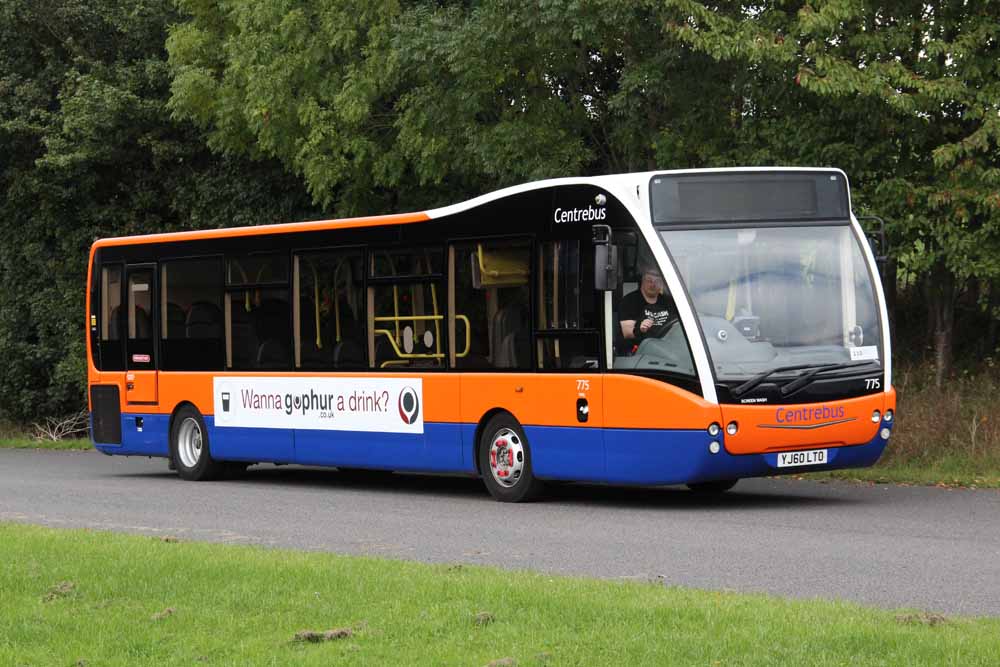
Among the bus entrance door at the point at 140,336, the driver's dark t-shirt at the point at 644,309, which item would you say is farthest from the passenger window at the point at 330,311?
the driver's dark t-shirt at the point at 644,309

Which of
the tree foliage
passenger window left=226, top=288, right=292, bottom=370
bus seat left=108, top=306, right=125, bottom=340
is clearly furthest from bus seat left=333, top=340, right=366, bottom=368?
the tree foliage

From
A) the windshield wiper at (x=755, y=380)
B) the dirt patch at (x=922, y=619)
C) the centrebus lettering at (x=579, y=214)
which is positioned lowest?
the dirt patch at (x=922, y=619)

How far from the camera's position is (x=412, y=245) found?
18.6 meters

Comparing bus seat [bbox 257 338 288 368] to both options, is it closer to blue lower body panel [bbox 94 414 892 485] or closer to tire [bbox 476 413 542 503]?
blue lower body panel [bbox 94 414 892 485]

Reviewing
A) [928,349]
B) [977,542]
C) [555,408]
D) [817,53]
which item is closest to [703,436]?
[555,408]

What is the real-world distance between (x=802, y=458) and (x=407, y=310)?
4.79 meters

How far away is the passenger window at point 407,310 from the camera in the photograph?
18.2 metres

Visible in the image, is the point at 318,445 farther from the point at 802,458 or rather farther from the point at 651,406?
the point at 802,458

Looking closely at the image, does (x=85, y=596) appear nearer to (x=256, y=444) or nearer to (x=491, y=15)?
(x=256, y=444)

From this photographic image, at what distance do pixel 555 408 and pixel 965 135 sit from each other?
6856 mm

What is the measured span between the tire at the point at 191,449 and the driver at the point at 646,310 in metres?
7.27

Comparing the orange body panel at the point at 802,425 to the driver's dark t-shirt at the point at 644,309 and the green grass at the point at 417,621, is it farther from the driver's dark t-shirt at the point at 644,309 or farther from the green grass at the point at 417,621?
the green grass at the point at 417,621

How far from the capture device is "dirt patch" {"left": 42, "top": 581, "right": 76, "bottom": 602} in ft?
32.6

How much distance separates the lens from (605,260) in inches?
620
